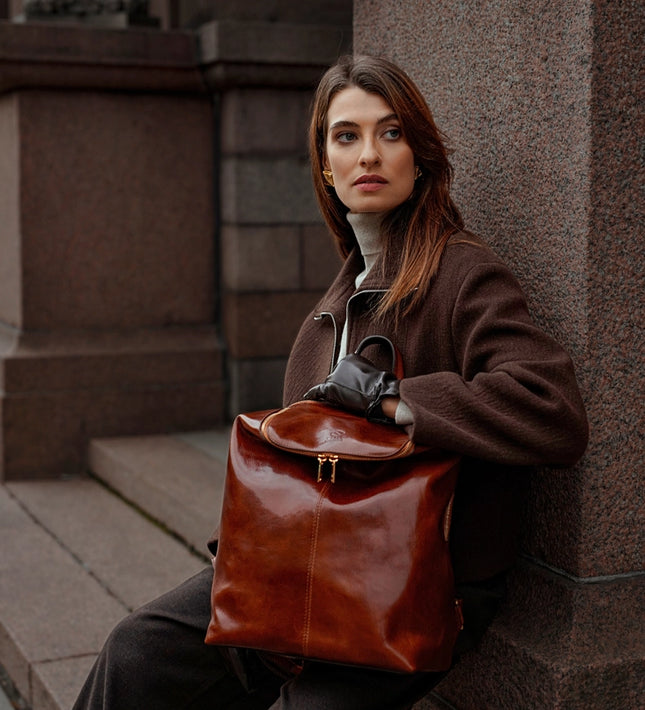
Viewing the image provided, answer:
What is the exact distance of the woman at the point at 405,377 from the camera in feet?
7.18

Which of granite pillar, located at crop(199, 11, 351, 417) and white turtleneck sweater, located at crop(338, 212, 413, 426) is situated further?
granite pillar, located at crop(199, 11, 351, 417)

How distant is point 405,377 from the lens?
250 cm

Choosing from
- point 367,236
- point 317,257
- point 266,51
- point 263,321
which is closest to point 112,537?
point 263,321

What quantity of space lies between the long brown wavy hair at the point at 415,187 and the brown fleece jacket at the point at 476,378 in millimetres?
44

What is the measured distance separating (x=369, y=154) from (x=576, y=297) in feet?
1.81

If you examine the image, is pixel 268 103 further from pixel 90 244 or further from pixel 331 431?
pixel 331 431

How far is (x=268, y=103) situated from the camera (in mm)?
6270

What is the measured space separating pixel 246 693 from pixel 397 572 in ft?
2.46

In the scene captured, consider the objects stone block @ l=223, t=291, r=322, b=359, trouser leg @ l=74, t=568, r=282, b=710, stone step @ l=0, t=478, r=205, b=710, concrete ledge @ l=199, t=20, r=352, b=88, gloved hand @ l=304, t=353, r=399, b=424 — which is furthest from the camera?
stone block @ l=223, t=291, r=322, b=359

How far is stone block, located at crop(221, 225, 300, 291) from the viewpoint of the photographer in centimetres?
629

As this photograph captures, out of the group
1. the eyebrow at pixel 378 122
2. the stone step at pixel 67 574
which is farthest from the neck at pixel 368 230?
the stone step at pixel 67 574

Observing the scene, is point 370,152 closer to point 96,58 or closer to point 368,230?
point 368,230

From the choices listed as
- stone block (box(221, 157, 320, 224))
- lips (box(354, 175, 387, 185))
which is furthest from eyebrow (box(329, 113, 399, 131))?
stone block (box(221, 157, 320, 224))

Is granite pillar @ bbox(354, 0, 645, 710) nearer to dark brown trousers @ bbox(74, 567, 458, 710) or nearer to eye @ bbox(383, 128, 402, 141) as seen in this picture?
eye @ bbox(383, 128, 402, 141)
